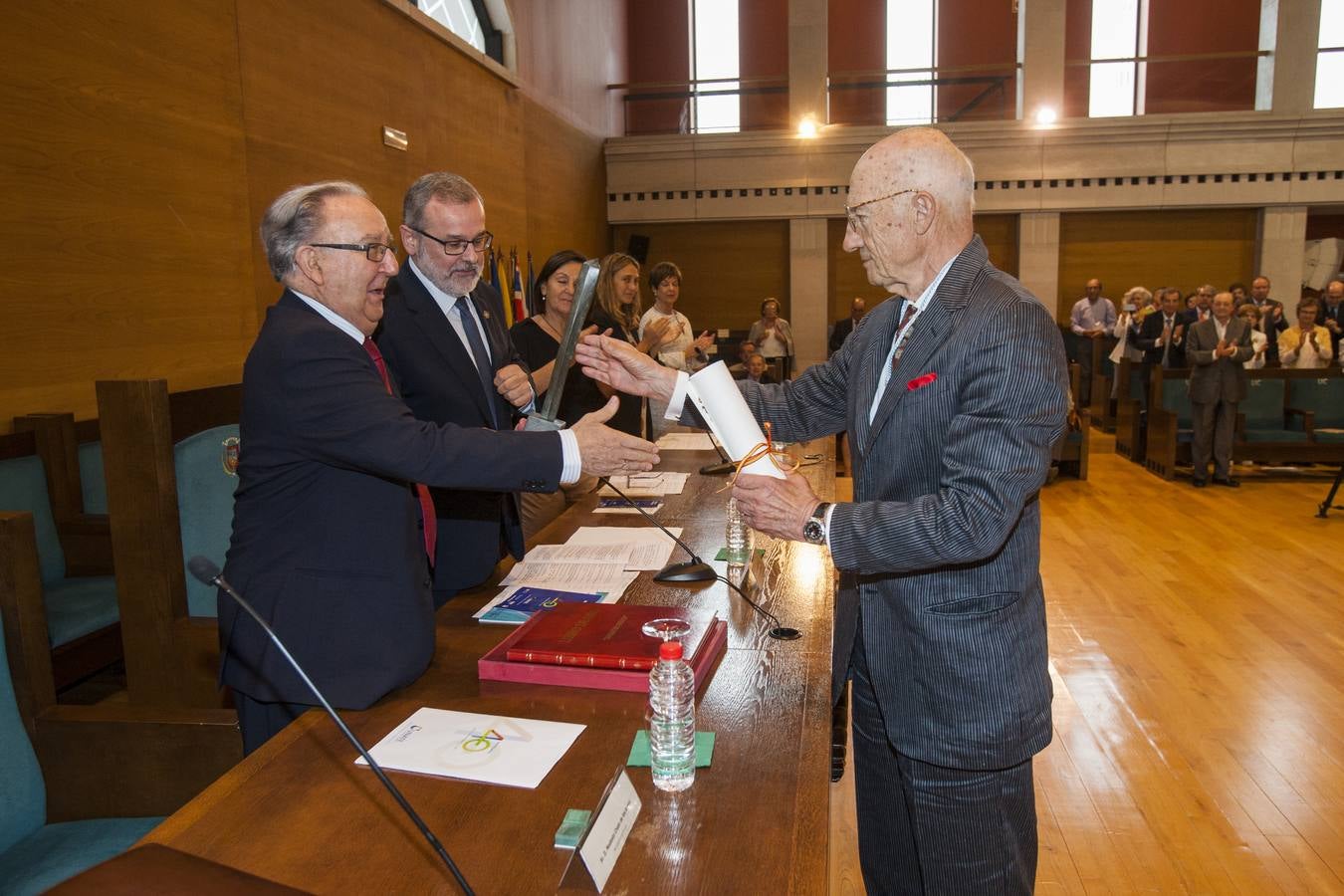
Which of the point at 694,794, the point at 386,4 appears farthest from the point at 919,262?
the point at 386,4

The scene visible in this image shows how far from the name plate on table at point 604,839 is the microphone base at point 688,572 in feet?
2.92

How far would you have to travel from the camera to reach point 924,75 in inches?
446

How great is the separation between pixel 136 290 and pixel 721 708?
336 centimetres

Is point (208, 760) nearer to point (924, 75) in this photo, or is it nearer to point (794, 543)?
point (794, 543)

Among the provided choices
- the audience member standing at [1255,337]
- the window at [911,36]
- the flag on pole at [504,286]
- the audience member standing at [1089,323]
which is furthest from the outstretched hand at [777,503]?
the window at [911,36]

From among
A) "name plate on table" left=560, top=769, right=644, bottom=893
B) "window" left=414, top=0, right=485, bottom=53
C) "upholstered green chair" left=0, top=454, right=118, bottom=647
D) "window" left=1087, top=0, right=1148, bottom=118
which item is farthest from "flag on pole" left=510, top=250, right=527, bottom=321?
"window" left=1087, top=0, right=1148, bottom=118

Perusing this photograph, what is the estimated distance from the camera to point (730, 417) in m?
1.61

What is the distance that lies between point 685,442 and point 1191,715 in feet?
7.41

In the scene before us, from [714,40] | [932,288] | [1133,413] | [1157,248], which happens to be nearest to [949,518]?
[932,288]

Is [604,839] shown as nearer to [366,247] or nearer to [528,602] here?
[528,602]

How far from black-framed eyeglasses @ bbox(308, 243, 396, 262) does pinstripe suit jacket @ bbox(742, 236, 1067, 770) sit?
915 millimetres

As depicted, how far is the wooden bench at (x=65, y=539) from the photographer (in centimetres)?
281

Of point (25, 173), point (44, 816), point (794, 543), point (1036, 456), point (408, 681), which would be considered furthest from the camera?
point (25, 173)

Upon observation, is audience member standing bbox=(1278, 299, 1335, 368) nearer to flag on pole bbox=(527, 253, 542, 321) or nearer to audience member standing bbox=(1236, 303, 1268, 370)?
audience member standing bbox=(1236, 303, 1268, 370)
